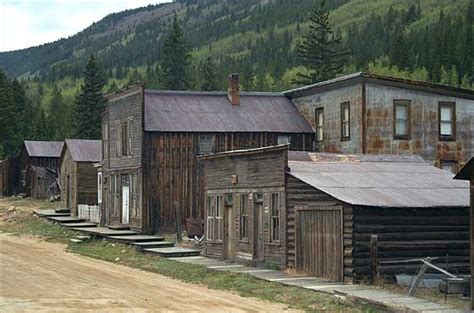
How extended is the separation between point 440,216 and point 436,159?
522 inches

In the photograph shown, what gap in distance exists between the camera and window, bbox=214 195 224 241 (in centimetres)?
3152

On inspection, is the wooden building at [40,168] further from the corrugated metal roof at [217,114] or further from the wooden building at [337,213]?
the wooden building at [337,213]

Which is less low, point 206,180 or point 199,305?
point 206,180

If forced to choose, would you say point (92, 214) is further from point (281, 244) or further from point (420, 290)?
point (420, 290)

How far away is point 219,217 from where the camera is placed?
104 ft

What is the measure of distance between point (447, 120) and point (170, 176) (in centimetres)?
1386

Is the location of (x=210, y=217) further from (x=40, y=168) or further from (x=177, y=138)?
(x=40, y=168)

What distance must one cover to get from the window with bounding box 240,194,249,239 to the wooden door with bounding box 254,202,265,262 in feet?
2.31

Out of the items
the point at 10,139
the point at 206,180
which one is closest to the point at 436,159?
the point at 206,180

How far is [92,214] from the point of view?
158ft

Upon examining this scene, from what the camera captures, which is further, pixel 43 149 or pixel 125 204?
pixel 43 149

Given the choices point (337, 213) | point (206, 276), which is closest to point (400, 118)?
point (337, 213)

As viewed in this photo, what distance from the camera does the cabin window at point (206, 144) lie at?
40875 mm

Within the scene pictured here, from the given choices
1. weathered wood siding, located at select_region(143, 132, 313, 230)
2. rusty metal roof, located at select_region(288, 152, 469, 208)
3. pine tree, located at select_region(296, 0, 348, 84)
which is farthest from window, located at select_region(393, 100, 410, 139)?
pine tree, located at select_region(296, 0, 348, 84)
